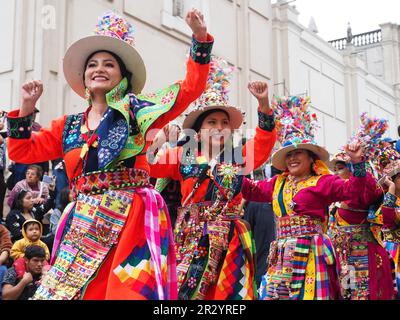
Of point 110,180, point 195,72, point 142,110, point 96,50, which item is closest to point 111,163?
point 110,180

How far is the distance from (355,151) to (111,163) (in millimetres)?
1897

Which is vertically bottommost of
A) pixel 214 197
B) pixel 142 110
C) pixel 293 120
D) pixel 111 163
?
pixel 111 163

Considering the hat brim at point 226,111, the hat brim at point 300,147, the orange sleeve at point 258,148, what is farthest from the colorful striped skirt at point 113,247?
the hat brim at point 300,147

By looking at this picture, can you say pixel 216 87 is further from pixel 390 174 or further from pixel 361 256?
pixel 361 256

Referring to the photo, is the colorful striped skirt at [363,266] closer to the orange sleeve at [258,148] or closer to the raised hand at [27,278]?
the orange sleeve at [258,148]

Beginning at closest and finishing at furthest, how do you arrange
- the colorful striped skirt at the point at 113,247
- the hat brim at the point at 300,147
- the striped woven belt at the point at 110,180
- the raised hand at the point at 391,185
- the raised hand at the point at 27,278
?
the colorful striped skirt at the point at 113,247 < the striped woven belt at the point at 110,180 < the hat brim at the point at 300,147 < the raised hand at the point at 27,278 < the raised hand at the point at 391,185

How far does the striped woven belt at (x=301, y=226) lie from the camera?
526 cm

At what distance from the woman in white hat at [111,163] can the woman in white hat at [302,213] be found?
1.66 metres

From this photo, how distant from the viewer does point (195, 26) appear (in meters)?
3.75

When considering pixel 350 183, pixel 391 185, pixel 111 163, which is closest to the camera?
pixel 111 163

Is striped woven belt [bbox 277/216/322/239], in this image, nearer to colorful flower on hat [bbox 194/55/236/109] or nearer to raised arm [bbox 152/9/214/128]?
colorful flower on hat [bbox 194/55/236/109]

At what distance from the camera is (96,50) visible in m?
4.06
